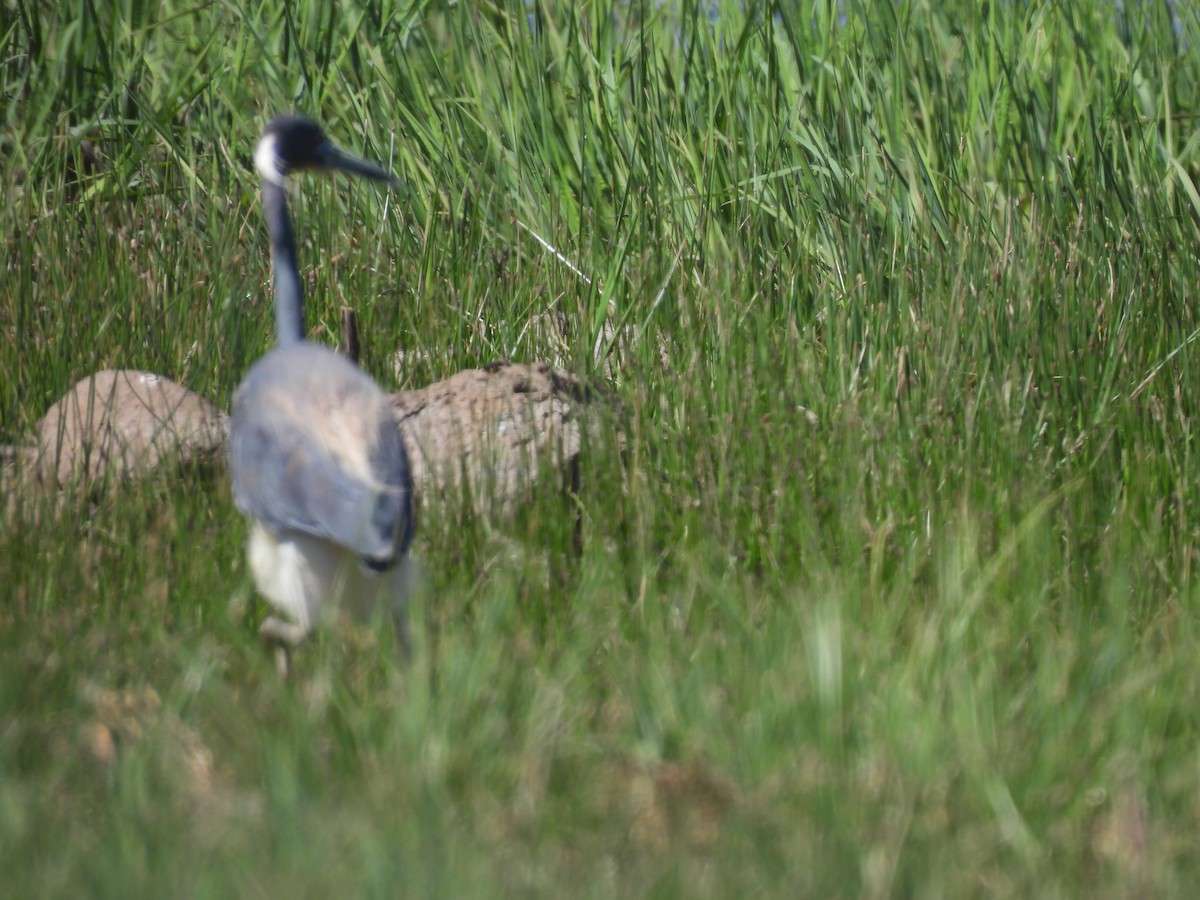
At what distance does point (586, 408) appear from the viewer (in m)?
4.39

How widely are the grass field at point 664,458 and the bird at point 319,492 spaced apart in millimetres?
152

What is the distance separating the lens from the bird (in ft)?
10.3

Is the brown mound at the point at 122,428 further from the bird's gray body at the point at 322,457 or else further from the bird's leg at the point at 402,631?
the bird's leg at the point at 402,631

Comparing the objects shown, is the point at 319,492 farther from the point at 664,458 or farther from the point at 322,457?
the point at 664,458

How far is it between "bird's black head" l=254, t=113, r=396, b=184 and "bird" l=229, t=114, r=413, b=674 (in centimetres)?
61

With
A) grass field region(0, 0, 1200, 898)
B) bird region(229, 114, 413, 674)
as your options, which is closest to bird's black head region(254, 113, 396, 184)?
bird region(229, 114, 413, 674)

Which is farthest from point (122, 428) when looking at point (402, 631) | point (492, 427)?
point (402, 631)

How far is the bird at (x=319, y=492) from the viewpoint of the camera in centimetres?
314

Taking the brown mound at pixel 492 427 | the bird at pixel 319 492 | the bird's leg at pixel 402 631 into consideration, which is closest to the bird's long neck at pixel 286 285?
the bird at pixel 319 492

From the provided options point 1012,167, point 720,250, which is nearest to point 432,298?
point 720,250

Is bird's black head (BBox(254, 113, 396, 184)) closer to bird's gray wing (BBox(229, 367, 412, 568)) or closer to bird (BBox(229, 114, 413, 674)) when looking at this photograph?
bird (BBox(229, 114, 413, 674))

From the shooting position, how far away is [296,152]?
3.98 metres

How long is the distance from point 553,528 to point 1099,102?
3.28m

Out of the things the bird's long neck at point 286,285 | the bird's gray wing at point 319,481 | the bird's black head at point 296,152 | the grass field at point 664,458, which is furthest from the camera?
the bird's black head at point 296,152
